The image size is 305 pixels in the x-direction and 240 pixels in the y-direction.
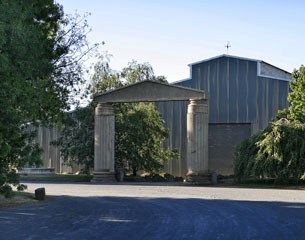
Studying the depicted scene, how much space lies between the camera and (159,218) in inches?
571

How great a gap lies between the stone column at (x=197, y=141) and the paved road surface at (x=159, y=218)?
9753 mm

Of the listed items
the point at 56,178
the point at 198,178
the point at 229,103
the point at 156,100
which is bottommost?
the point at 56,178

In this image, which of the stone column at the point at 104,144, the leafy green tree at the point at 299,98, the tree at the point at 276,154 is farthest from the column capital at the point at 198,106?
the stone column at the point at 104,144

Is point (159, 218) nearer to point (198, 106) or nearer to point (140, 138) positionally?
point (198, 106)

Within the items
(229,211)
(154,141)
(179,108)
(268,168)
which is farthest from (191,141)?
(229,211)

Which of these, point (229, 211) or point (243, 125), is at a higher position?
point (243, 125)

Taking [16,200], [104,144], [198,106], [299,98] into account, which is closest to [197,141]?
[198,106]

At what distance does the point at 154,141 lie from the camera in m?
39.0

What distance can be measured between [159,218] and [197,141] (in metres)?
17.0

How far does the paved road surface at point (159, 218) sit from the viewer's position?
1186cm

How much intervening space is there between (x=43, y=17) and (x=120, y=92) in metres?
11.6

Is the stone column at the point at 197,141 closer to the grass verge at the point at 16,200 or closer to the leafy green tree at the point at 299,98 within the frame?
the leafy green tree at the point at 299,98

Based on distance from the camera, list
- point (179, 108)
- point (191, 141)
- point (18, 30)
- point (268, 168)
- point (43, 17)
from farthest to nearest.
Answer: point (179, 108) < point (191, 141) < point (268, 168) < point (43, 17) < point (18, 30)

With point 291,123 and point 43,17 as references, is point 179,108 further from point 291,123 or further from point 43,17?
point 43,17
